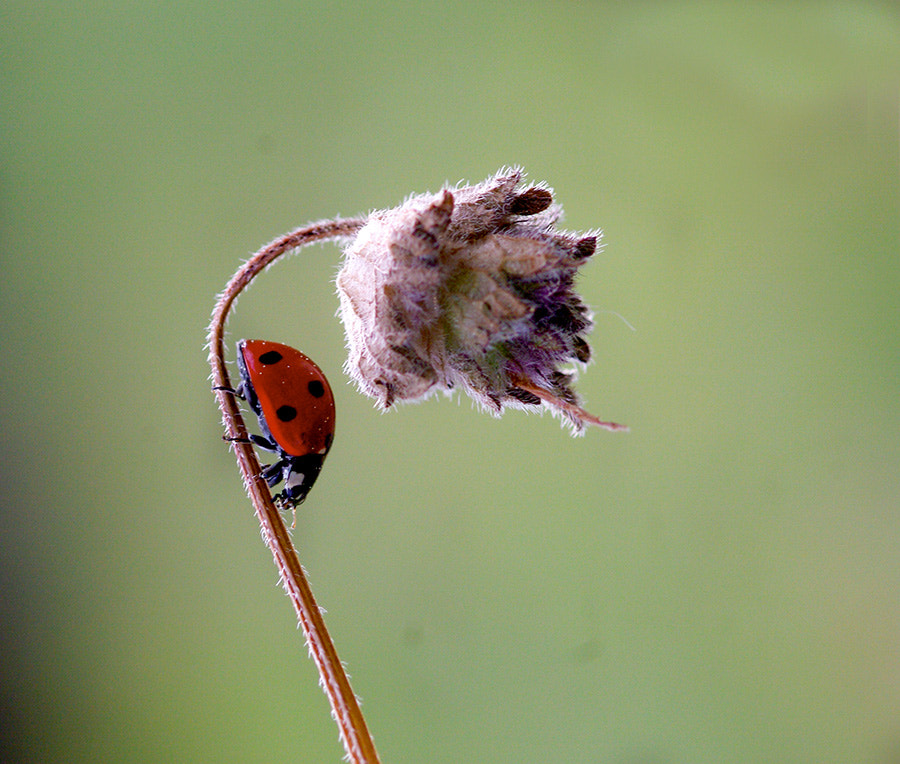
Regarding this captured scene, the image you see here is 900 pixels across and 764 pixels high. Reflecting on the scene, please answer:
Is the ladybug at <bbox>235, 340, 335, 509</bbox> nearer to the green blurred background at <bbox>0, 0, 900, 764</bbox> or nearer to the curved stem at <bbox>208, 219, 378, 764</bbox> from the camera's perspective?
the curved stem at <bbox>208, 219, 378, 764</bbox>

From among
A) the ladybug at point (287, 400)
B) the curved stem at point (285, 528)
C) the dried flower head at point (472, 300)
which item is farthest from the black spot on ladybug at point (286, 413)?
the dried flower head at point (472, 300)

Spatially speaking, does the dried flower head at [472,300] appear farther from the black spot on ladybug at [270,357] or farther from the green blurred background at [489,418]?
the green blurred background at [489,418]

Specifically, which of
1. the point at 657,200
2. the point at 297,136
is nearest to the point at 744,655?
the point at 657,200

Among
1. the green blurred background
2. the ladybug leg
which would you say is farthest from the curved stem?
the green blurred background

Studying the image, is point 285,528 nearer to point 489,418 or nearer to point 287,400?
point 287,400

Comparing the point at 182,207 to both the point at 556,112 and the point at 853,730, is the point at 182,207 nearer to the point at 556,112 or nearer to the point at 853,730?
the point at 556,112
